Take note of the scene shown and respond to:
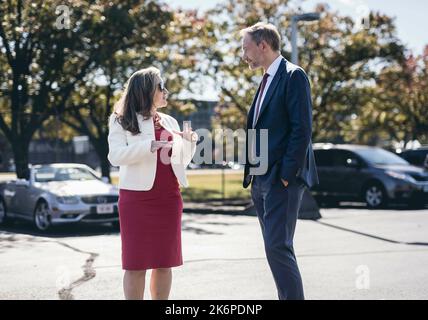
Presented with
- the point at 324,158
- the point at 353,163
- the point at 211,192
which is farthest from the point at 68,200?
the point at 211,192

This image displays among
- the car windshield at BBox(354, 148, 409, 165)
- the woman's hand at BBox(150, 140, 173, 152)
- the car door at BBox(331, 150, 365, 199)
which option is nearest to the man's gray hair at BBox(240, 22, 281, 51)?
the woman's hand at BBox(150, 140, 173, 152)

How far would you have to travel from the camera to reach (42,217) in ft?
36.9

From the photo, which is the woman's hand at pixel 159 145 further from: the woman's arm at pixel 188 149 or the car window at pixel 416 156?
the car window at pixel 416 156

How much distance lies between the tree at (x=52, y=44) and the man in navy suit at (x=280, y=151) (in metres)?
12.6

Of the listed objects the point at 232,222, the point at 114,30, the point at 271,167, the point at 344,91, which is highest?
the point at 114,30

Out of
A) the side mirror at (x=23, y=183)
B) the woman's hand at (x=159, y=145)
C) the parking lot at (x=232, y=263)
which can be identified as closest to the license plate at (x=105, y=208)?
the parking lot at (x=232, y=263)

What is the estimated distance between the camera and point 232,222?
41.3 feet

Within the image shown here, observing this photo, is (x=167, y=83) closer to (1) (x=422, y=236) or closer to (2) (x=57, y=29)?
(2) (x=57, y=29)

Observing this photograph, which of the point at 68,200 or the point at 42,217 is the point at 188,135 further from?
the point at 42,217

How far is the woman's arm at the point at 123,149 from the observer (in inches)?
162

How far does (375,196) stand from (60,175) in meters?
8.16

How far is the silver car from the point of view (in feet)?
36.0

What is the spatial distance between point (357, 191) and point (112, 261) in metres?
10.4
